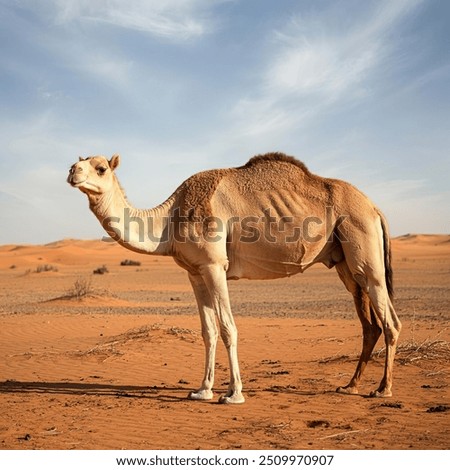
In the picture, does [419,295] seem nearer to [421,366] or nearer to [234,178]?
[421,366]

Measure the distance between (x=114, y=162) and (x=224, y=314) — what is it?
2.57 meters

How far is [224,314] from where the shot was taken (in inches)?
288

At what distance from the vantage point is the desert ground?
584cm

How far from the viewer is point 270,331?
1455 centimetres

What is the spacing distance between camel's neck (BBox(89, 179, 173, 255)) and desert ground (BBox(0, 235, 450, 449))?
217 centimetres

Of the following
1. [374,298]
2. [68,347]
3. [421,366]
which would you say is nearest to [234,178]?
[374,298]

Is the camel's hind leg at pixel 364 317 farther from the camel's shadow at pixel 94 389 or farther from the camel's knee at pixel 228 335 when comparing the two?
the camel's shadow at pixel 94 389

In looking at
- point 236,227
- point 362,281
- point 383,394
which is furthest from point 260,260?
point 383,394

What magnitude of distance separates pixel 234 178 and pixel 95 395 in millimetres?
3779

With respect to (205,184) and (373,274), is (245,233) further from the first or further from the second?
(373,274)

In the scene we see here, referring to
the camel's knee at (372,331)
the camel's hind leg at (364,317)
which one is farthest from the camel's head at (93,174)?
the camel's knee at (372,331)

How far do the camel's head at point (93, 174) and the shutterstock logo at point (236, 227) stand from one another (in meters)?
0.47

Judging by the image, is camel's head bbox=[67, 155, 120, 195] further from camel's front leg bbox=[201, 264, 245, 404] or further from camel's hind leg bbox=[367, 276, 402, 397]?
camel's hind leg bbox=[367, 276, 402, 397]

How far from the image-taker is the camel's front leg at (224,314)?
7234 millimetres
